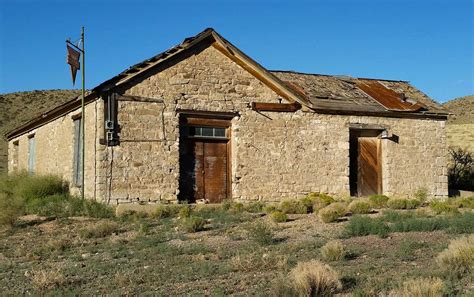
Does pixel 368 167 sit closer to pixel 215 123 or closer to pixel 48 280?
pixel 215 123

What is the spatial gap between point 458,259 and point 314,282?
8.39ft

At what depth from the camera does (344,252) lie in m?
9.05

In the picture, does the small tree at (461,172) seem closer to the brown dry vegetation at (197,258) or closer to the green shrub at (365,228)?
the brown dry vegetation at (197,258)

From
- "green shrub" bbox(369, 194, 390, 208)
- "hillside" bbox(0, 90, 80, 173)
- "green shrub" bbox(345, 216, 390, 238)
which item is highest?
"hillside" bbox(0, 90, 80, 173)

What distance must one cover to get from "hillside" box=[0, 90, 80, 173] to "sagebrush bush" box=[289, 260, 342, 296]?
47509 millimetres

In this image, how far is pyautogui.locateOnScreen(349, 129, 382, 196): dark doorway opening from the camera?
19.7 meters

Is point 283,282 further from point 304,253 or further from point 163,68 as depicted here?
point 163,68

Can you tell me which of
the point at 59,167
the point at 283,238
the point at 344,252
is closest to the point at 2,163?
the point at 59,167

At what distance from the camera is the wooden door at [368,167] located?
19.7m

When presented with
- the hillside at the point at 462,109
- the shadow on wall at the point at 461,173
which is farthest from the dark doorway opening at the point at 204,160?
the hillside at the point at 462,109

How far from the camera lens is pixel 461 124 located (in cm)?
5469

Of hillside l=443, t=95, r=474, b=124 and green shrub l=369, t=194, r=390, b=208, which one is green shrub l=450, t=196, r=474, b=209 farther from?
hillside l=443, t=95, r=474, b=124

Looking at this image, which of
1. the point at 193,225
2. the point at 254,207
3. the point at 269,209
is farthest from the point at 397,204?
the point at 193,225

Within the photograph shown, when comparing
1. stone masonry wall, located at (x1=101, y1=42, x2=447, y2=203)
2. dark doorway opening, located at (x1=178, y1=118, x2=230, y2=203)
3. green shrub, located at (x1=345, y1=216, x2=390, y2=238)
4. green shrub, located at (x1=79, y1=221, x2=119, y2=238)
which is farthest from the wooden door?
green shrub, located at (x1=79, y1=221, x2=119, y2=238)
